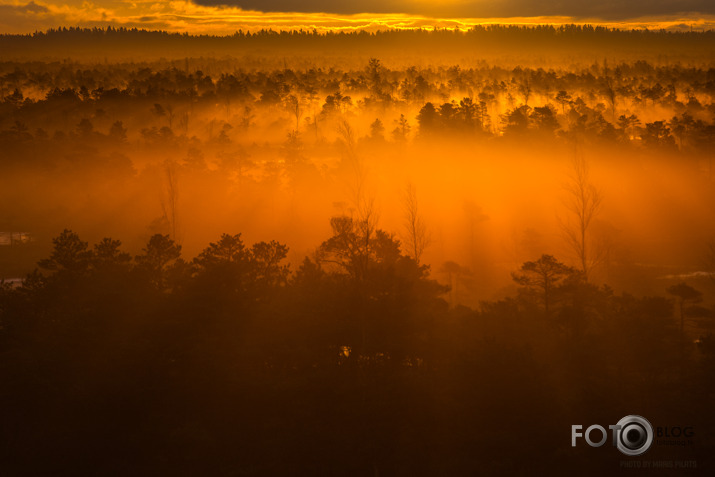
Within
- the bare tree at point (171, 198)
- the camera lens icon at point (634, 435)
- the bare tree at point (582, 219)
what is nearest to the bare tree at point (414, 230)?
the bare tree at point (582, 219)

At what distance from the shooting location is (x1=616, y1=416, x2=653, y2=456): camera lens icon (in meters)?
19.8

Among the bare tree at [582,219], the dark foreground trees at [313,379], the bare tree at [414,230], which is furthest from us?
the bare tree at [414,230]

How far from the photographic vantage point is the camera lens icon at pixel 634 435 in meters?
19.8

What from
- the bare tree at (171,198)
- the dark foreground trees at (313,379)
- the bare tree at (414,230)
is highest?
the bare tree at (171,198)

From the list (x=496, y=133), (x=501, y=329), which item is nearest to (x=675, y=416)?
(x=501, y=329)

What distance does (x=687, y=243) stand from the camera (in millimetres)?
57219

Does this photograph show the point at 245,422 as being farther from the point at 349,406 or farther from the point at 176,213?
the point at 176,213

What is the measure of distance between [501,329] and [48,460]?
1513cm

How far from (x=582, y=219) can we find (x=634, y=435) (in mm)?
26148
